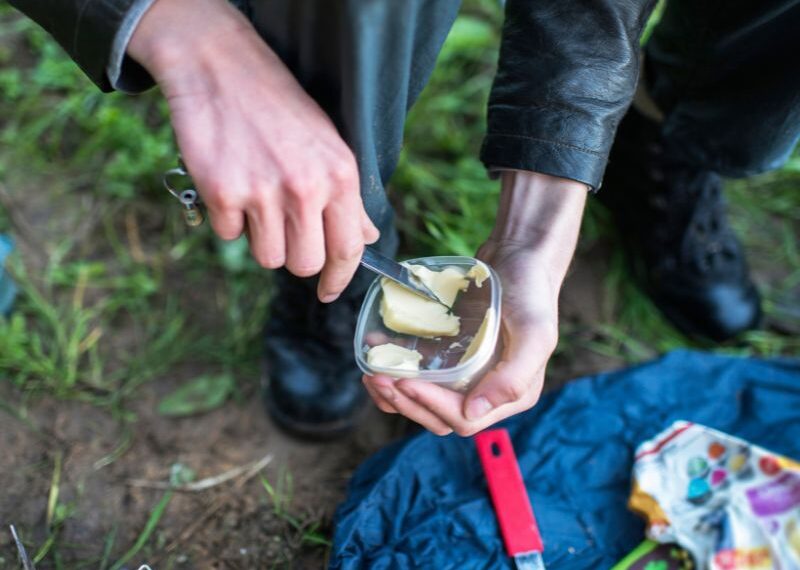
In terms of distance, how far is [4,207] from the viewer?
76.2 inches

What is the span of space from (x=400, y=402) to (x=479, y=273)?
0.84 feet

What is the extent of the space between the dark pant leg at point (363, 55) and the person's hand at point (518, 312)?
244 millimetres

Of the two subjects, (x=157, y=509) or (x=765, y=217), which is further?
(x=765, y=217)

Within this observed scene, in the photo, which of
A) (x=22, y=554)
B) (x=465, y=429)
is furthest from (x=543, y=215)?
(x=22, y=554)

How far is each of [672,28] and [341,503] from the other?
1.26 meters

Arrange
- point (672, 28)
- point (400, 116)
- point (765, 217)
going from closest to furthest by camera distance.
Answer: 1. point (400, 116)
2. point (672, 28)
3. point (765, 217)

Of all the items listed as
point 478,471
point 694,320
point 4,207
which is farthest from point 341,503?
point 4,207

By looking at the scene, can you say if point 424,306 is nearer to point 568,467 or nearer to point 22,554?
point 568,467

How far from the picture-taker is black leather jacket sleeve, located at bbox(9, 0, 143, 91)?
3.16ft

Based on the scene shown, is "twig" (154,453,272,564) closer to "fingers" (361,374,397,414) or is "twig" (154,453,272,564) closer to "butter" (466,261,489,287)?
"fingers" (361,374,397,414)

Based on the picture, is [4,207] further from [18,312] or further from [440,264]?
[440,264]

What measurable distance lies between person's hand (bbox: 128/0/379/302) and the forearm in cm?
39

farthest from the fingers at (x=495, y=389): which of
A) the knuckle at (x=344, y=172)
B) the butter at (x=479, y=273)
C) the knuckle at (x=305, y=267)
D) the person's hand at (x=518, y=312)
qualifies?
the knuckle at (x=344, y=172)

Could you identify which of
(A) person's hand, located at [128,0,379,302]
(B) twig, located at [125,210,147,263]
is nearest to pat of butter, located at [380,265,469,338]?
(A) person's hand, located at [128,0,379,302]
